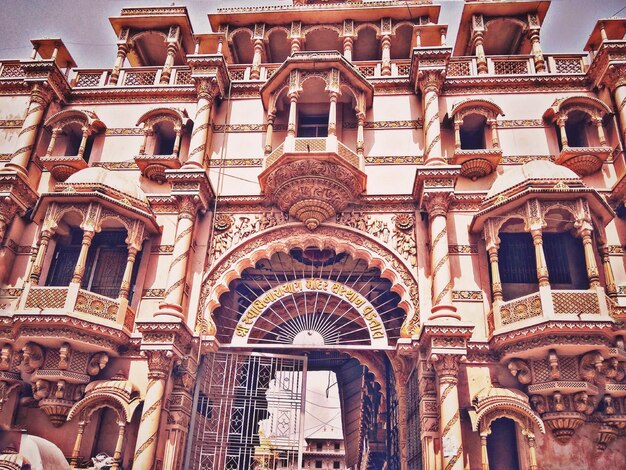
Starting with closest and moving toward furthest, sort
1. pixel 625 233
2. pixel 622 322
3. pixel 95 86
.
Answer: pixel 622 322 → pixel 625 233 → pixel 95 86

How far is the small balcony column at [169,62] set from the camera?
48.8 feet

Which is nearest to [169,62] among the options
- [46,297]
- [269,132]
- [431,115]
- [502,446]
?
[269,132]

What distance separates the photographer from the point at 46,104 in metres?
13.9

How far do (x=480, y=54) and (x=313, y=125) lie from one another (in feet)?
16.6

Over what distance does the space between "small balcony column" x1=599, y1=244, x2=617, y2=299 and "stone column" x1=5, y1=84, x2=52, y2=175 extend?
42.5 feet

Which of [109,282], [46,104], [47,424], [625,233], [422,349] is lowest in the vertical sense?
[47,424]

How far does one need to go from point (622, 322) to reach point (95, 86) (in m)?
13.8

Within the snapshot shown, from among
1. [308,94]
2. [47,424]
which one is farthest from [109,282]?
[308,94]

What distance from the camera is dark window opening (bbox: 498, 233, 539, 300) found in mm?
11273

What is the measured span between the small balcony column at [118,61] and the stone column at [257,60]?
3.76m

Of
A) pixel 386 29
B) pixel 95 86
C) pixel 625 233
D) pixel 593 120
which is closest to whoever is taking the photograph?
pixel 625 233

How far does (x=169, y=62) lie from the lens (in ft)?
51.1

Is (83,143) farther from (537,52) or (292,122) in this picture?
(537,52)

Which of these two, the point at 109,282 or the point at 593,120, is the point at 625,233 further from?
the point at 109,282
